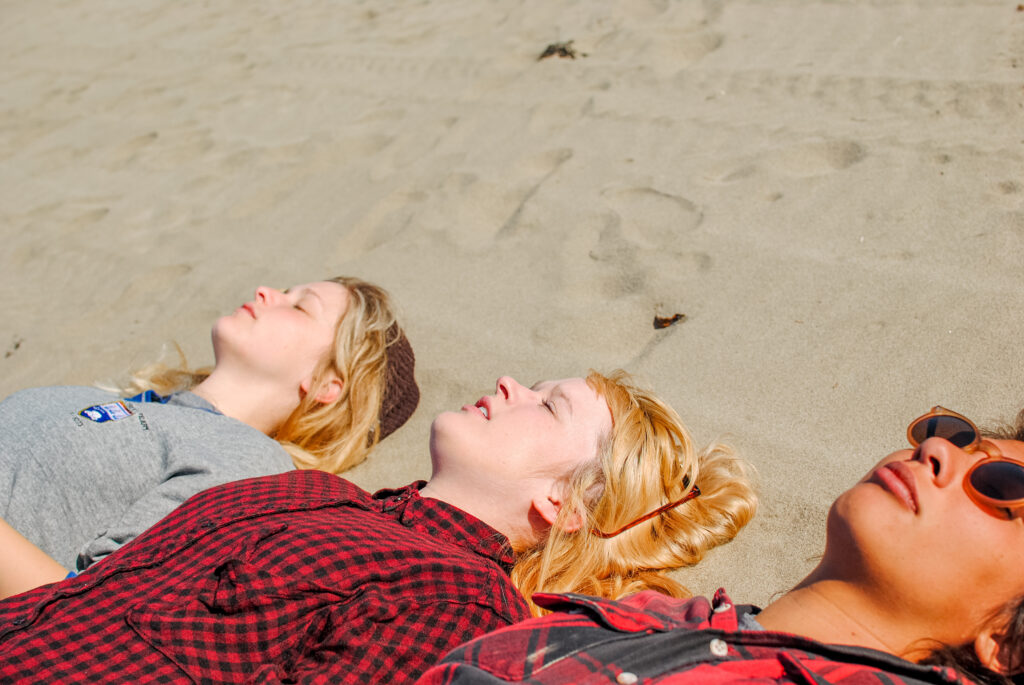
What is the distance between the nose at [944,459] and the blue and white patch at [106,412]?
2.40 meters

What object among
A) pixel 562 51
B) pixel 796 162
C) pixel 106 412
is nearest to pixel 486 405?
pixel 106 412

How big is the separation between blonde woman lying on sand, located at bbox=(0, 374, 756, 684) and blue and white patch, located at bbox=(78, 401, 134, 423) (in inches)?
26.5

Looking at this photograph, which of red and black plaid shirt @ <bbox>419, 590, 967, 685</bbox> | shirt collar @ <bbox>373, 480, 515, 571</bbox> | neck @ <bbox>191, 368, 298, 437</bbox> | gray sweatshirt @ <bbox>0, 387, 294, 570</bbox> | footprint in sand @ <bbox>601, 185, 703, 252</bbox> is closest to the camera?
red and black plaid shirt @ <bbox>419, 590, 967, 685</bbox>

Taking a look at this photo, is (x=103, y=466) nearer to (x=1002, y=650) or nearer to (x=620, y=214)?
(x=620, y=214)

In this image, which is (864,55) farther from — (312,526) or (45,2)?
(45,2)

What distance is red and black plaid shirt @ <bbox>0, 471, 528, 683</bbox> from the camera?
5.89 feet

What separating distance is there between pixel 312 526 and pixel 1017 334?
2.31 meters

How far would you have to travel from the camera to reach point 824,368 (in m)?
2.86

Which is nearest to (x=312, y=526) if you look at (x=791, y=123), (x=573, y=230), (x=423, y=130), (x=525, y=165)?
(x=573, y=230)

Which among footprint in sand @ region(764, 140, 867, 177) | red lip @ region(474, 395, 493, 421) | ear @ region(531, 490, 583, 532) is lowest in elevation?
ear @ region(531, 490, 583, 532)

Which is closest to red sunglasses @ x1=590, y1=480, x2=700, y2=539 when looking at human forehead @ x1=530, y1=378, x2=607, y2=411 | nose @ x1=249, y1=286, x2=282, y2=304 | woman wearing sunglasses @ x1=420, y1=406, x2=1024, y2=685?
human forehead @ x1=530, y1=378, x2=607, y2=411

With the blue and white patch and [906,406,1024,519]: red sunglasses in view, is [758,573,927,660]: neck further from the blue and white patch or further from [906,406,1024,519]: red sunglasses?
the blue and white patch

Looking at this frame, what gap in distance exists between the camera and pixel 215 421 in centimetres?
285

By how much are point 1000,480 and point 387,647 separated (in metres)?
1.33
